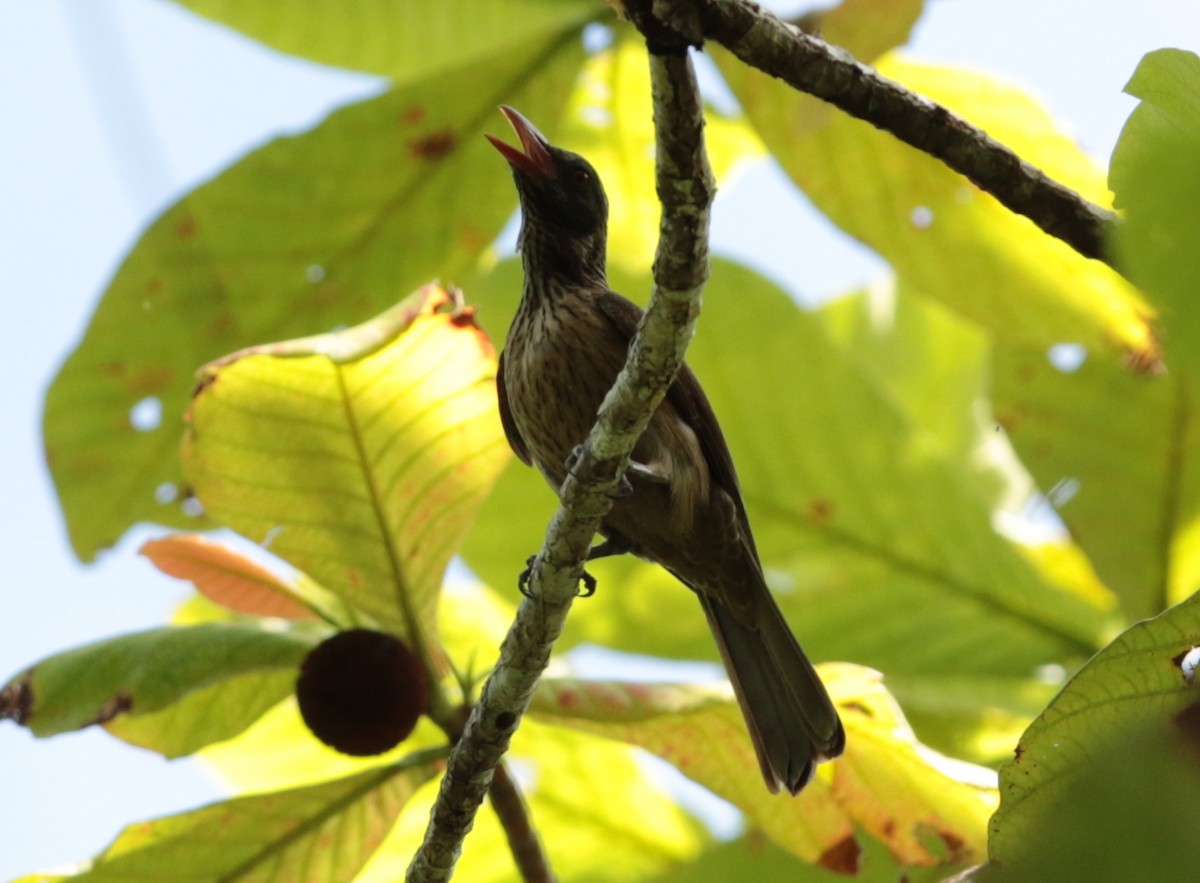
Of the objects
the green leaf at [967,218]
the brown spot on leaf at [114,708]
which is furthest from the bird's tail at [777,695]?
the brown spot on leaf at [114,708]

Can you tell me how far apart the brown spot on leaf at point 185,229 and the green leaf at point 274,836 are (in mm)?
1725

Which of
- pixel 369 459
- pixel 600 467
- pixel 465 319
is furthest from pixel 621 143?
pixel 600 467

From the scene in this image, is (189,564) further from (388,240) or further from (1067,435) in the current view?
(1067,435)

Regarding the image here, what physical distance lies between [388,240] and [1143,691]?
2620mm

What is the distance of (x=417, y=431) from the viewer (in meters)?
2.59

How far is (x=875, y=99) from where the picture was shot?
184 centimetres

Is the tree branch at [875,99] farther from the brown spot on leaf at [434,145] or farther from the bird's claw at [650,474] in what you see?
the brown spot on leaf at [434,145]

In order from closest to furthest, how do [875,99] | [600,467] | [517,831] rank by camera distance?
[875,99], [600,467], [517,831]

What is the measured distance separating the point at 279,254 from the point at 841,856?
7.29 ft

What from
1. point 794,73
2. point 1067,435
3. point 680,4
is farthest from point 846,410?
point 680,4

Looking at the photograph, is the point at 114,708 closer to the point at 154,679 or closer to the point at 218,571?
the point at 154,679

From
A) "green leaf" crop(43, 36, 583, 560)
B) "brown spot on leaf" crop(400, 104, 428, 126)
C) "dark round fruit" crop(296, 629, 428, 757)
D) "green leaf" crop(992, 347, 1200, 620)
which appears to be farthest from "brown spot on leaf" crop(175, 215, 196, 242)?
"green leaf" crop(992, 347, 1200, 620)

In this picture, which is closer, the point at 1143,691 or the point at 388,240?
the point at 1143,691

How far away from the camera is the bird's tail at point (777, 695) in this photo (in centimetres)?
270
